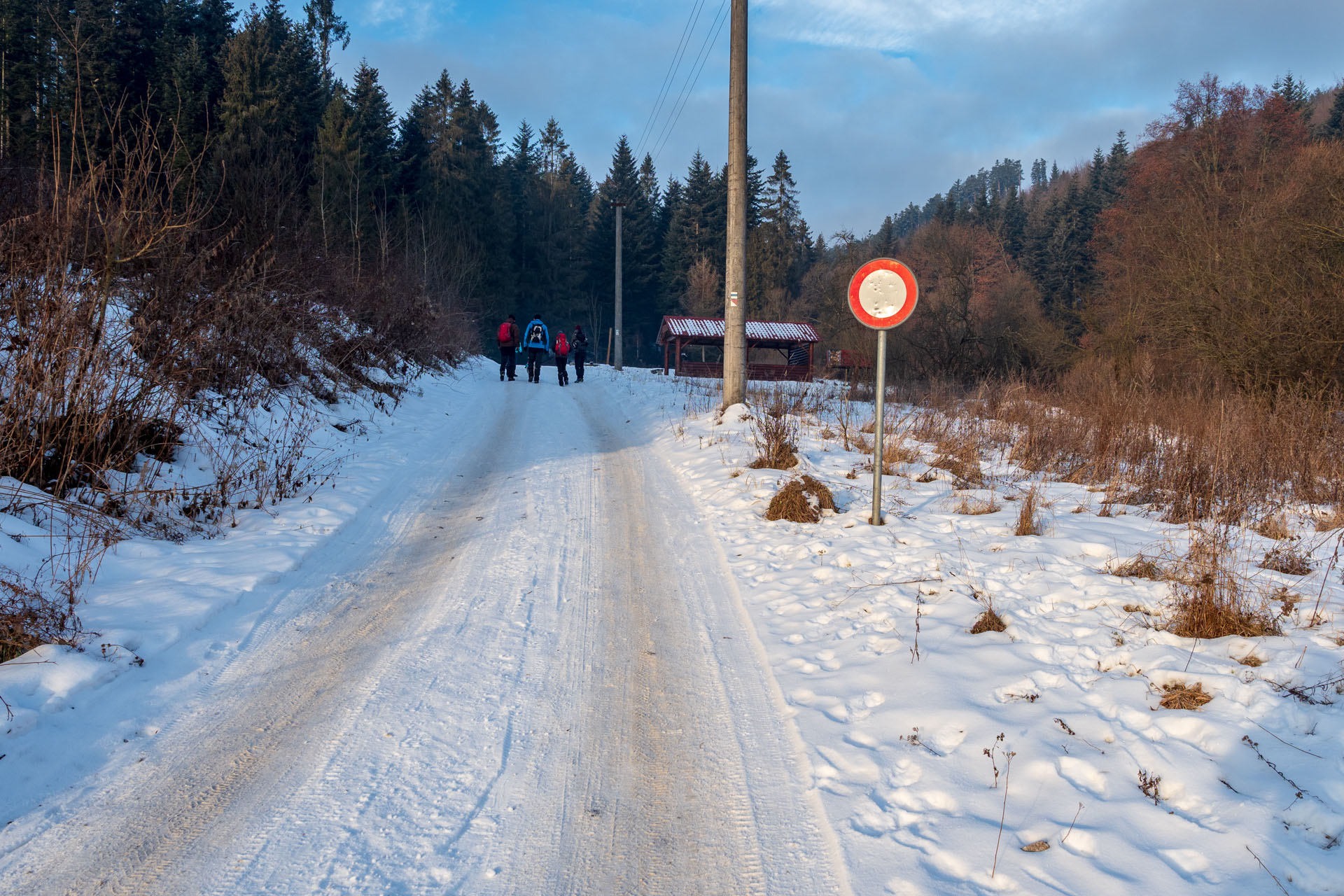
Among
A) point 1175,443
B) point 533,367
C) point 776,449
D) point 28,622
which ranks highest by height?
point 533,367

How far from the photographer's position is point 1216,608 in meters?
4.06

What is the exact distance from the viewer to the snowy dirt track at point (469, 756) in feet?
8.44

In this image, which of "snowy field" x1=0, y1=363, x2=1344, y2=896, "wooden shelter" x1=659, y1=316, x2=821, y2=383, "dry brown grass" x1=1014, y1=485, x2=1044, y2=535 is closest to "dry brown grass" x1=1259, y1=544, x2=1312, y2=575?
"snowy field" x1=0, y1=363, x2=1344, y2=896

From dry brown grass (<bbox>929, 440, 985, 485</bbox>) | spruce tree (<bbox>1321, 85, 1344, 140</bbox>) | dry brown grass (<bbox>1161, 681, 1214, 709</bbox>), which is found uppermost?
spruce tree (<bbox>1321, 85, 1344, 140</bbox>)

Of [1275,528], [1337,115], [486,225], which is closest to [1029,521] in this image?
[1275,528]

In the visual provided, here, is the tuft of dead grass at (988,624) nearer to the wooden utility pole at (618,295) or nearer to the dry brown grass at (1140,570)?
the dry brown grass at (1140,570)

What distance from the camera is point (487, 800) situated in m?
2.95

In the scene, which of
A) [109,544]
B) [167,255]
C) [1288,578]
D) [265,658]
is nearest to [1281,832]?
[1288,578]

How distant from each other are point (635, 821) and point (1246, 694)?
9.69 ft

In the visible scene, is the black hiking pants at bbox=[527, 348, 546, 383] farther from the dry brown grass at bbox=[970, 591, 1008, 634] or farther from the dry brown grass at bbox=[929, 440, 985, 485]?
the dry brown grass at bbox=[970, 591, 1008, 634]

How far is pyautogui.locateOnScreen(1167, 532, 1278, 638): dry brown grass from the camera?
3.98 m

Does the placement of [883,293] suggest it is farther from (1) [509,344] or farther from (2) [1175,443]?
(1) [509,344]

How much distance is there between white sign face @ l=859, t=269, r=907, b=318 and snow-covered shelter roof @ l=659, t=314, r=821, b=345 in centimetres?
3150

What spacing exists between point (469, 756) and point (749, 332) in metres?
36.5
